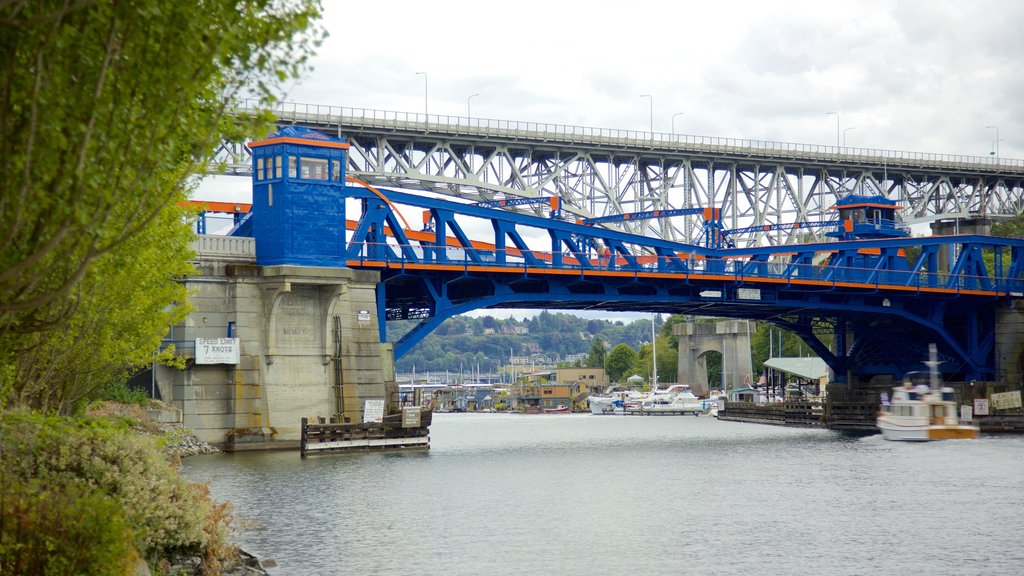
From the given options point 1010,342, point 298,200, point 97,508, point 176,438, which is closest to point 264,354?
point 298,200

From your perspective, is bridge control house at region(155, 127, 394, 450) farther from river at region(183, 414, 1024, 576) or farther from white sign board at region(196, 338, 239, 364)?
river at region(183, 414, 1024, 576)

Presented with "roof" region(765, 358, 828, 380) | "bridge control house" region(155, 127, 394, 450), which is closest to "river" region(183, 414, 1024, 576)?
"bridge control house" region(155, 127, 394, 450)

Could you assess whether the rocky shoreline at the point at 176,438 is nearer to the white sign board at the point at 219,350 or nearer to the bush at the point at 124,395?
the bush at the point at 124,395

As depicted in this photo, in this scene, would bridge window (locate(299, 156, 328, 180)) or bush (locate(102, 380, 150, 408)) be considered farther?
bridge window (locate(299, 156, 328, 180))

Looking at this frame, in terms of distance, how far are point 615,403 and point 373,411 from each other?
119 metres

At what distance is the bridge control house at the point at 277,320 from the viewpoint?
68500mm

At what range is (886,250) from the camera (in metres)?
106

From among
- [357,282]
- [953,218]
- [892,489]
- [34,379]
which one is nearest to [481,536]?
[34,379]

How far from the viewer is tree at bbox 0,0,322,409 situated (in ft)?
55.7

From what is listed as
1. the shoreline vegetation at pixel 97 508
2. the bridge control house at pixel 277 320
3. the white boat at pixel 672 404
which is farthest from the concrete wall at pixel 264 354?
the white boat at pixel 672 404

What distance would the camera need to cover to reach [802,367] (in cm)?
16050

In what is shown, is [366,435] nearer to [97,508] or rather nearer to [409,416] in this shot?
[409,416]

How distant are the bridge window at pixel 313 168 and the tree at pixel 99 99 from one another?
52555 mm

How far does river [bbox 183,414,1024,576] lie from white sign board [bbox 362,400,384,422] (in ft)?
8.19
